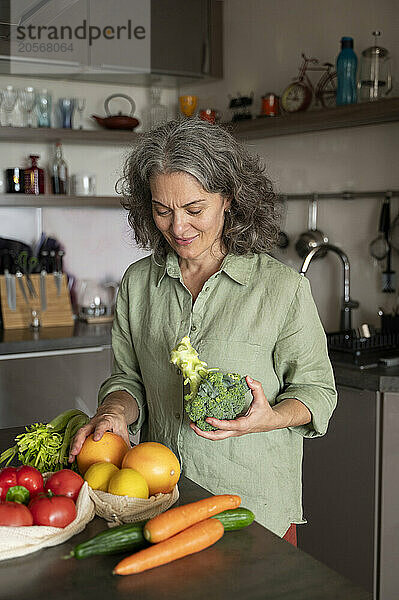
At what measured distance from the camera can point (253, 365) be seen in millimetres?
1557

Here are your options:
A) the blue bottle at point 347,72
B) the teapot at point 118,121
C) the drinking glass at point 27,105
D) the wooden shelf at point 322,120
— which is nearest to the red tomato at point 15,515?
the wooden shelf at point 322,120

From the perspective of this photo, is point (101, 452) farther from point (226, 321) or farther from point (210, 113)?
point (210, 113)

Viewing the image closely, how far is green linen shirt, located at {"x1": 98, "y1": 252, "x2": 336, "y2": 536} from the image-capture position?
1545 mm

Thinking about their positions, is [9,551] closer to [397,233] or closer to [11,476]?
[11,476]

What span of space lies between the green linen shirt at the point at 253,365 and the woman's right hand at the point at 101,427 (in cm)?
17

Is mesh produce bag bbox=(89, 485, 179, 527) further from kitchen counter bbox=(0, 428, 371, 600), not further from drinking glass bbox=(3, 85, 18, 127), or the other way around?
drinking glass bbox=(3, 85, 18, 127)

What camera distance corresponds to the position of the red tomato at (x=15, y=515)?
1.11 metres

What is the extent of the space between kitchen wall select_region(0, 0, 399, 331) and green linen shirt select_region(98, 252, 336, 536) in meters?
1.57

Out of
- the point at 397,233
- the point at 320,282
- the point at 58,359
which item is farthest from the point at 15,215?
the point at 397,233

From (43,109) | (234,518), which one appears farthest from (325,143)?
(234,518)

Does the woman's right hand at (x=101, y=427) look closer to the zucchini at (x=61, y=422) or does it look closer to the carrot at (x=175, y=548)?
the zucchini at (x=61, y=422)

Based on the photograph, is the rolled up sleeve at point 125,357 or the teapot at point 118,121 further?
the teapot at point 118,121

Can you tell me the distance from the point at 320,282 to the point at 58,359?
1244 millimetres

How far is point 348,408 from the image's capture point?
8.14 feet
